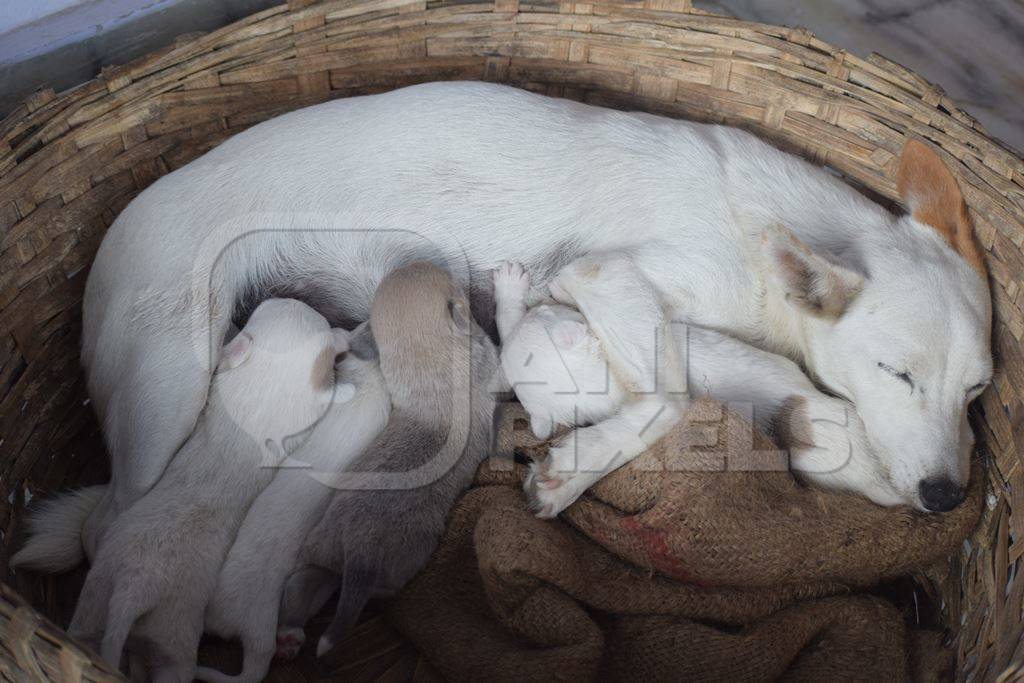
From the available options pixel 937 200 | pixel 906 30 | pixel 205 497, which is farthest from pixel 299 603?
pixel 906 30

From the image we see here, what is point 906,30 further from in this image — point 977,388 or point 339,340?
point 339,340

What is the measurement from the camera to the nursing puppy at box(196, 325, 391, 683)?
77.0 inches

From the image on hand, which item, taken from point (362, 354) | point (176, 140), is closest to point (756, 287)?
point (362, 354)

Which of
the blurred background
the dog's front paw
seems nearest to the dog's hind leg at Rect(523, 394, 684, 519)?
the dog's front paw

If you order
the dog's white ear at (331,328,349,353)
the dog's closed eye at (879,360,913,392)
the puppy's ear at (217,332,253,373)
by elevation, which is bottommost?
the dog's white ear at (331,328,349,353)

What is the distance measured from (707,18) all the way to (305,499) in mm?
1590

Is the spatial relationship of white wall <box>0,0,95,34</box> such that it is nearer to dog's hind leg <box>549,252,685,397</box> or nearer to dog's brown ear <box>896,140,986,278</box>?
dog's hind leg <box>549,252,685,397</box>

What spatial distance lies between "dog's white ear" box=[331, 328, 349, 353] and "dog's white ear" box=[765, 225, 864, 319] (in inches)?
38.1

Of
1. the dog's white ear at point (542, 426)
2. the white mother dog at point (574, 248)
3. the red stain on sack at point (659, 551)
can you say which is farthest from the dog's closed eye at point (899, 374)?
the dog's white ear at point (542, 426)

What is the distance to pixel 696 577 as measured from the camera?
208 centimetres

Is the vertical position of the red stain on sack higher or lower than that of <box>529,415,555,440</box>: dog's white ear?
lower

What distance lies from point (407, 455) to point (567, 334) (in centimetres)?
44

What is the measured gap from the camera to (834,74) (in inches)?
98.4

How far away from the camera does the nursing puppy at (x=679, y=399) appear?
7.13 feet
